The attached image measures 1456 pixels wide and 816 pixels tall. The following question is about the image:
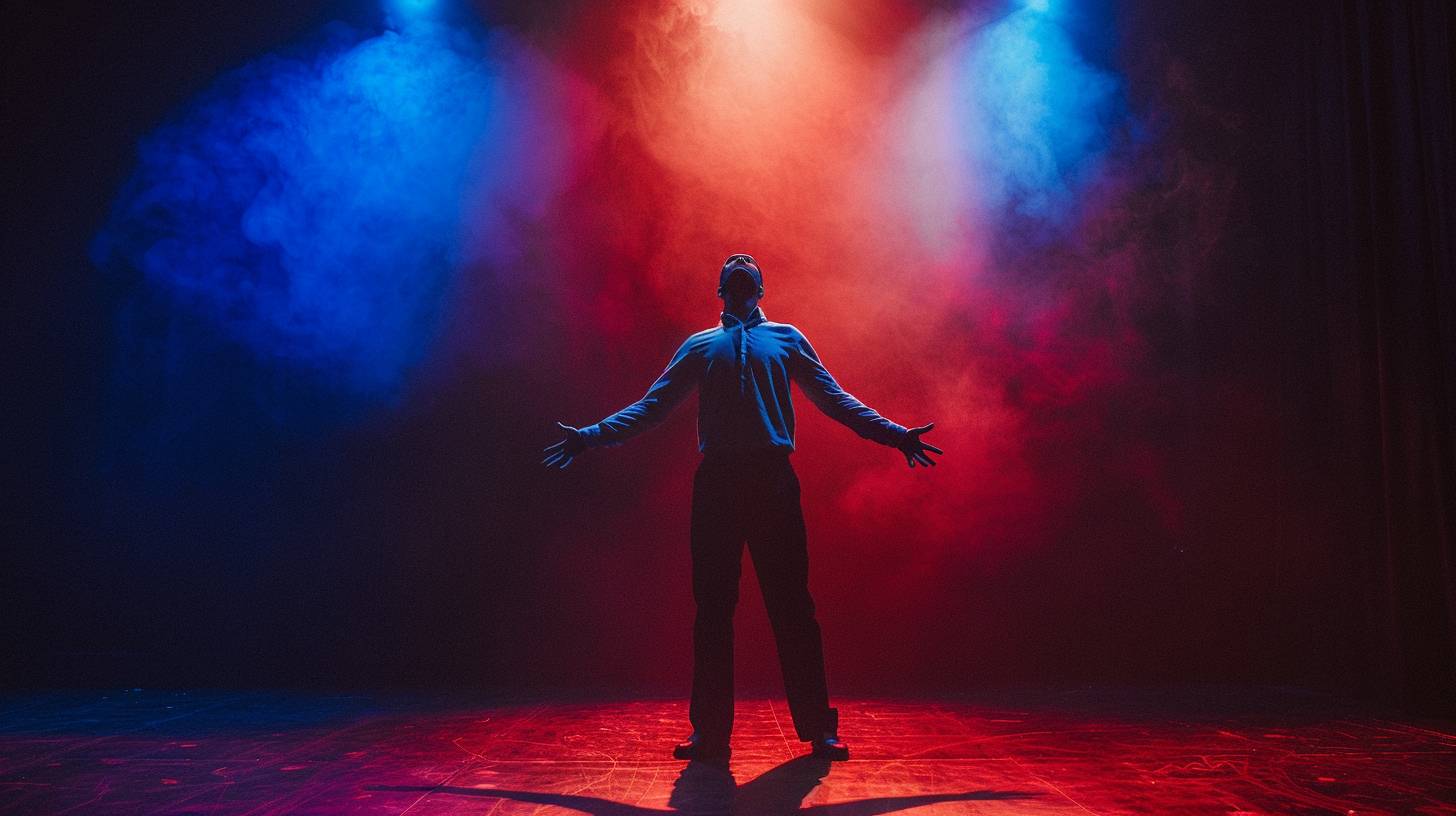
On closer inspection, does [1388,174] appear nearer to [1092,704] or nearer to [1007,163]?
[1007,163]

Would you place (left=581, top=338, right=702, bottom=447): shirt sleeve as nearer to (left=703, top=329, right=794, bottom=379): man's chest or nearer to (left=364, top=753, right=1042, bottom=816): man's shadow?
(left=703, top=329, right=794, bottom=379): man's chest

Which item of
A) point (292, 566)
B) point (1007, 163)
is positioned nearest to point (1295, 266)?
point (1007, 163)

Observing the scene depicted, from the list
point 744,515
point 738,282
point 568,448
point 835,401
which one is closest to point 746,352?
point 738,282

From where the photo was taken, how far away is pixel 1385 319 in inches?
158

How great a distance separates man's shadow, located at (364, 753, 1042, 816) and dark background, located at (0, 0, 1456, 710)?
6.30ft

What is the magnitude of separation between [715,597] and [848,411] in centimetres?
79

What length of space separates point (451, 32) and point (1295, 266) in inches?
190

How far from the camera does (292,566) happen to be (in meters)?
4.51

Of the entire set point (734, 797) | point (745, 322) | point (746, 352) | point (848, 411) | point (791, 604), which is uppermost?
point (745, 322)

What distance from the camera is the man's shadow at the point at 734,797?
2.21 meters

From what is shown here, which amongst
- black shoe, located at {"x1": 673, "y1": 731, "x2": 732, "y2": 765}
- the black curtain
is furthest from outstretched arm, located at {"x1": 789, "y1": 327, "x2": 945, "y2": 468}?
the black curtain

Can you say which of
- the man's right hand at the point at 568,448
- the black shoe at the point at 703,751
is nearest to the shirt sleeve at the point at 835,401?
the man's right hand at the point at 568,448

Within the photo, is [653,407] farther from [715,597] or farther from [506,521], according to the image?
[506,521]

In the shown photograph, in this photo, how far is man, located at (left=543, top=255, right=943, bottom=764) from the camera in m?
2.82
